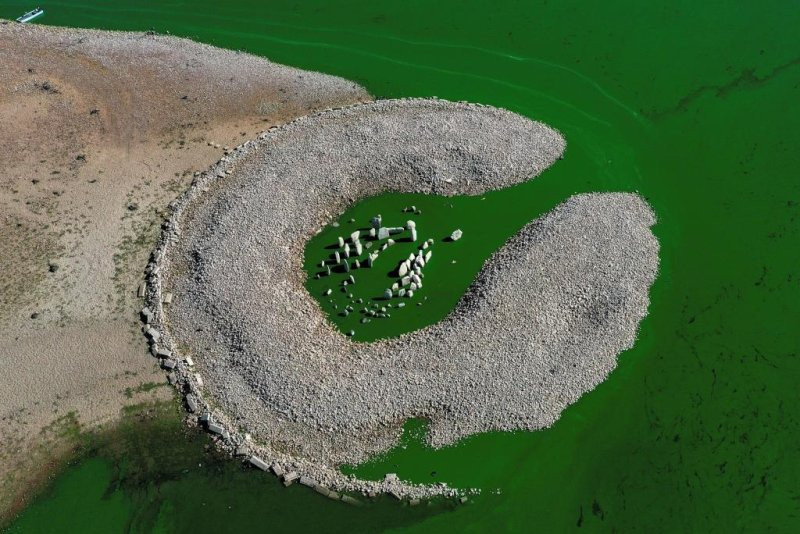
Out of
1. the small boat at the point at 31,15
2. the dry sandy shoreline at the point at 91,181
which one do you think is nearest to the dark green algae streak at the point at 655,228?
the small boat at the point at 31,15

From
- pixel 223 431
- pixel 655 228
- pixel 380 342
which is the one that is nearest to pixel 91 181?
pixel 223 431

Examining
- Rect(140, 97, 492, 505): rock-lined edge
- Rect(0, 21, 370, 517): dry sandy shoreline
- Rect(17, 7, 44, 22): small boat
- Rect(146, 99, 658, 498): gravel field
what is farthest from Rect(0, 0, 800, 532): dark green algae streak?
Rect(0, 21, 370, 517): dry sandy shoreline

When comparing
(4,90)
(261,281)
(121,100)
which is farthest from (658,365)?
(4,90)

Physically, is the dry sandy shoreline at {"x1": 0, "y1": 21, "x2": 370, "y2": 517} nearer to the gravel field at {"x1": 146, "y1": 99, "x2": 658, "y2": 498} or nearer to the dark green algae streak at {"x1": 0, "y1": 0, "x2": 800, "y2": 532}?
the gravel field at {"x1": 146, "y1": 99, "x2": 658, "y2": 498}

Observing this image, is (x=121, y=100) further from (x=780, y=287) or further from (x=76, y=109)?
(x=780, y=287)

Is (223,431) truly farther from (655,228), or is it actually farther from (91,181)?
(655,228)
